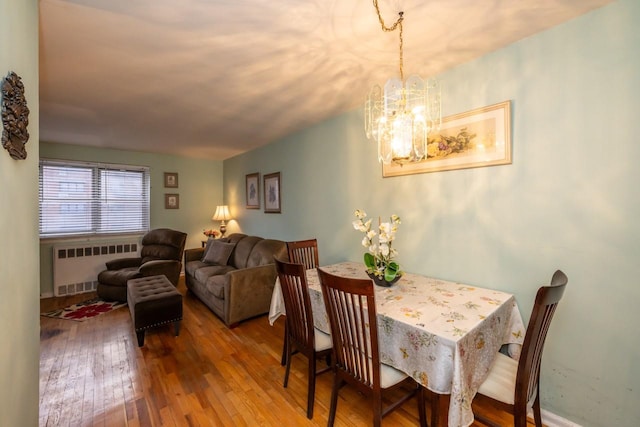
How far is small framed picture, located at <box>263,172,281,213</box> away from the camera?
4.16 metres

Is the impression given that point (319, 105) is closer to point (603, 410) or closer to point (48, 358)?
point (603, 410)

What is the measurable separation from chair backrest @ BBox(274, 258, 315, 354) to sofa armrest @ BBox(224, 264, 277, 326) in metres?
1.28

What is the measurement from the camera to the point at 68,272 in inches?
160

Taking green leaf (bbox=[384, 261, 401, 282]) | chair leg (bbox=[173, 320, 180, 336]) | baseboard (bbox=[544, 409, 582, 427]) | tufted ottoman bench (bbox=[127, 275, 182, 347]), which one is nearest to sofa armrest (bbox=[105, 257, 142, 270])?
tufted ottoman bench (bbox=[127, 275, 182, 347])

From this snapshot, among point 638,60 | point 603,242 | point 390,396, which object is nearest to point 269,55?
point 638,60

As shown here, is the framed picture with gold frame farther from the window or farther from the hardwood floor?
the window

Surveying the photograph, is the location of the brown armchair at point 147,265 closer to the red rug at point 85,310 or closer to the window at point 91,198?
the red rug at point 85,310

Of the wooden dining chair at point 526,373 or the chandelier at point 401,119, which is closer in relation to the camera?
the wooden dining chair at point 526,373

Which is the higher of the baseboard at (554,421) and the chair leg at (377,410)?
the chair leg at (377,410)

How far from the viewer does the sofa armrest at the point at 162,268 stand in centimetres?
358

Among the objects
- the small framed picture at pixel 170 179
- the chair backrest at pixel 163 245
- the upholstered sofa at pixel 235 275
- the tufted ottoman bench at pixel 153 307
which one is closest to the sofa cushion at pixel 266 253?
the upholstered sofa at pixel 235 275

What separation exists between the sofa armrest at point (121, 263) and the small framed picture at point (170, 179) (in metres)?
1.54

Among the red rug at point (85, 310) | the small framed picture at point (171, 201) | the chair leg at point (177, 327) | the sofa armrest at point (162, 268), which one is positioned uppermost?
the small framed picture at point (171, 201)

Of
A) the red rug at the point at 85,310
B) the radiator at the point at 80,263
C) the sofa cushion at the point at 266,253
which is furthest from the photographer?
the radiator at the point at 80,263
